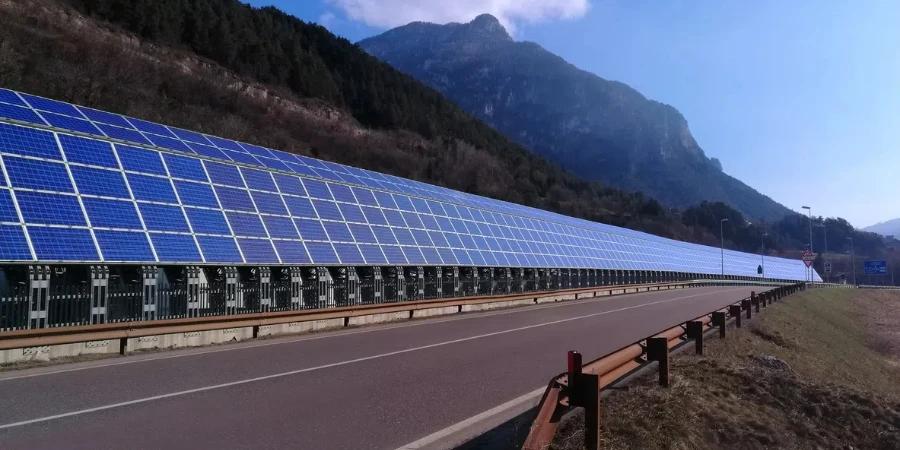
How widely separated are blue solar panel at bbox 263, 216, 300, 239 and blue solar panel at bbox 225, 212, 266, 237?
340 mm

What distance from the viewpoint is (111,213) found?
18156 millimetres

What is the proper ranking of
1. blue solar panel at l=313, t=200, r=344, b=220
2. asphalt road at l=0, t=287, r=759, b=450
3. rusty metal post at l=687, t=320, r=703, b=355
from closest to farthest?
asphalt road at l=0, t=287, r=759, b=450 < rusty metal post at l=687, t=320, r=703, b=355 < blue solar panel at l=313, t=200, r=344, b=220

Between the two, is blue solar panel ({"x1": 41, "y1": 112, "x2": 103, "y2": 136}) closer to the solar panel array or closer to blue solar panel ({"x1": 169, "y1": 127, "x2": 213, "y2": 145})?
the solar panel array

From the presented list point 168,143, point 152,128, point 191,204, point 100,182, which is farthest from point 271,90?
point 100,182

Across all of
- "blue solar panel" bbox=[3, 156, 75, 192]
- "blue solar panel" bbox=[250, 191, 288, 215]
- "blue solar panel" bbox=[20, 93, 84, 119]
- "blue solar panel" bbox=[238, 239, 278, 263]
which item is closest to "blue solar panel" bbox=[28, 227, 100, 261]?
"blue solar panel" bbox=[3, 156, 75, 192]

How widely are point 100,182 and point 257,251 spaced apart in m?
5.24

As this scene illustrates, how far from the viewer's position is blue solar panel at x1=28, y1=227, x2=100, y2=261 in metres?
15.5

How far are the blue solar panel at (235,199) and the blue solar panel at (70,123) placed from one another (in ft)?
13.9

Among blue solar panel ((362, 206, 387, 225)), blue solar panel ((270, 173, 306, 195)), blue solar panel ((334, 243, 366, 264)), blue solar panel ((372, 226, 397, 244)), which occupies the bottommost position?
blue solar panel ((334, 243, 366, 264))

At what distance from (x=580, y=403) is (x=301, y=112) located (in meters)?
86.3

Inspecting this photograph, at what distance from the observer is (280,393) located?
32.0ft

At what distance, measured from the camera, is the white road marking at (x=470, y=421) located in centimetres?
691

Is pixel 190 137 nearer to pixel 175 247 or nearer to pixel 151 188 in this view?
pixel 151 188

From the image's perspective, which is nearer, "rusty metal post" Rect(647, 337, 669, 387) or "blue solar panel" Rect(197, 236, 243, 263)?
"rusty metal post" Rect(647, 337, 669, 387)
